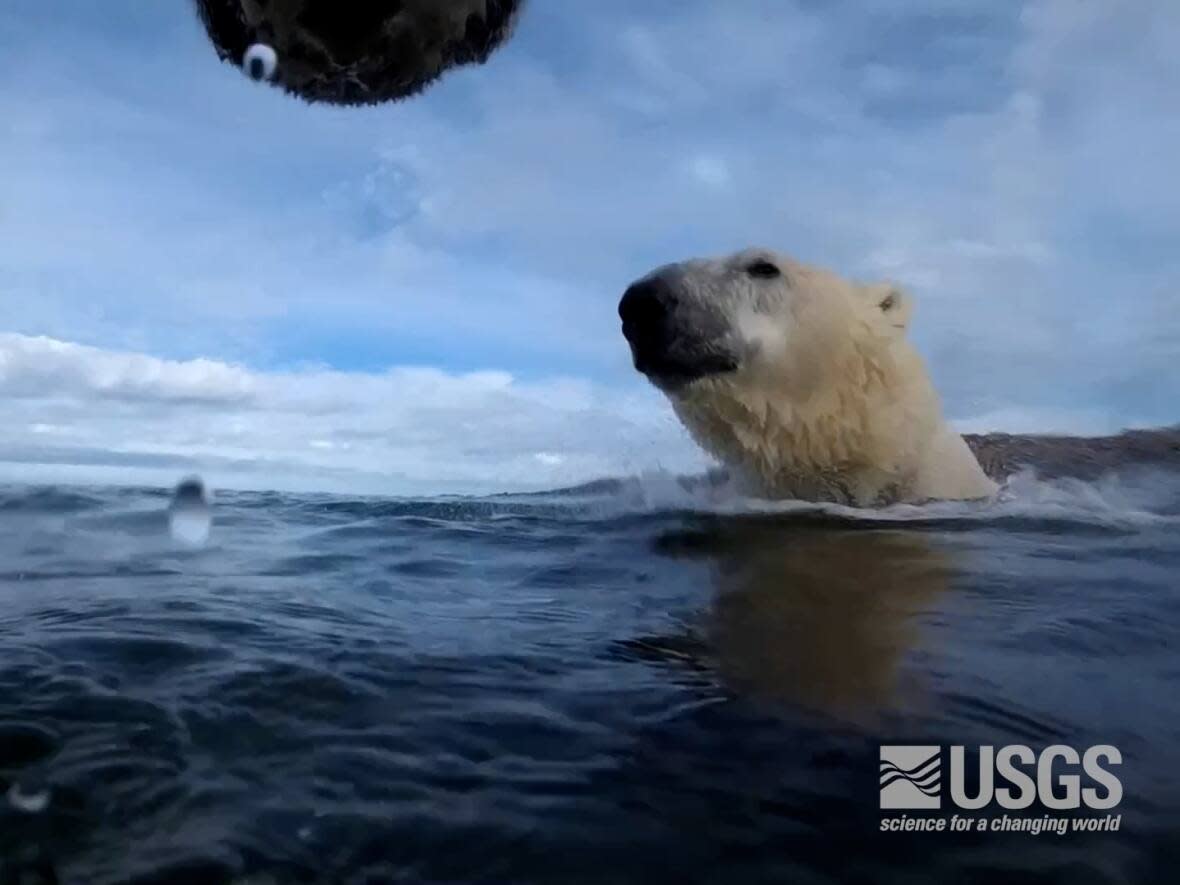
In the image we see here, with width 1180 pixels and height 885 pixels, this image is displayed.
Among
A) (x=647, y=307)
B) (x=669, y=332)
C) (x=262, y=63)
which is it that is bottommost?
(x=669, y=332)

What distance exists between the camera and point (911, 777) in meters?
1.56

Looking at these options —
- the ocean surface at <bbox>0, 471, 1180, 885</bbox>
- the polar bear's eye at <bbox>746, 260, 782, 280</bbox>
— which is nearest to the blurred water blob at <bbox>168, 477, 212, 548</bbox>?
the ocean surface at <bbox>0, 471, 1180, 885</bbox>

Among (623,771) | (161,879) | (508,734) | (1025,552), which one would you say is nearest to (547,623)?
(508,734)

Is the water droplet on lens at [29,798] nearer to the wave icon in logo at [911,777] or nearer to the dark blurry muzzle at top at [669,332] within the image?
the wave icon in logo at [911,777]

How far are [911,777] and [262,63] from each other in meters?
3.66

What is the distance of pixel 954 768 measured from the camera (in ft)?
5.26

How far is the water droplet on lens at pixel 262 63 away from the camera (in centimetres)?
387

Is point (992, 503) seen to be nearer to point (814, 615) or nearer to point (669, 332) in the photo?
point (669, 332)

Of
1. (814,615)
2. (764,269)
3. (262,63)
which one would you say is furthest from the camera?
(764,269)

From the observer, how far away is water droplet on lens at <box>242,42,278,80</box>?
3.87 metres

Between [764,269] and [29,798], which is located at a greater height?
[764,269]

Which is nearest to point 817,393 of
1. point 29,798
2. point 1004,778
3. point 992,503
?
point 992,503

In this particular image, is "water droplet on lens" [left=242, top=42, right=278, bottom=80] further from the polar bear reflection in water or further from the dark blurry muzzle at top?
the polar bear reflection in water

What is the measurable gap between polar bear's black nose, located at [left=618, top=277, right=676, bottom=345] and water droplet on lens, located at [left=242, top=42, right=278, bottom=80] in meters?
1.89
